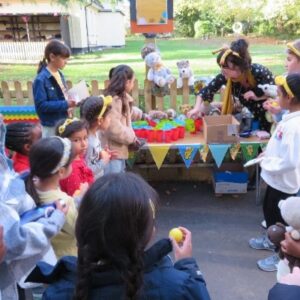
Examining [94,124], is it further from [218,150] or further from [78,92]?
[218,150]

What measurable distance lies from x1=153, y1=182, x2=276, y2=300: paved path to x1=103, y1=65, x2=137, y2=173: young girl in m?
0.89

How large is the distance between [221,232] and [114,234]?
277 centimetres

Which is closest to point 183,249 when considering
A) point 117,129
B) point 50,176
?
point 50,176

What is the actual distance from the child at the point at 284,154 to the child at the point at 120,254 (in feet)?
5.38

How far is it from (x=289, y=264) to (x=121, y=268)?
3.33ft

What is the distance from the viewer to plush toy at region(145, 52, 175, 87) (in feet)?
15.0

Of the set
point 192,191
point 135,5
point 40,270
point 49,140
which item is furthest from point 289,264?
point 135,5

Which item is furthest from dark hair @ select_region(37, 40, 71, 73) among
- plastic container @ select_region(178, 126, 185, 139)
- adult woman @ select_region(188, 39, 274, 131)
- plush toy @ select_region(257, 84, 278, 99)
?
plush toy @ select_region(257, 84, 278, 99)

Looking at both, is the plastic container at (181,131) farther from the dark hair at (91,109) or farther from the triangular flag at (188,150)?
the dark hair at (91,109)

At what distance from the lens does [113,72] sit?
361 cm

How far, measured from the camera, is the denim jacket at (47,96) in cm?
370

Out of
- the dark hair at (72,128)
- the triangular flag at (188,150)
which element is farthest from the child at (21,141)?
the triangular flag at (188,150)

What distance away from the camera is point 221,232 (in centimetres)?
366

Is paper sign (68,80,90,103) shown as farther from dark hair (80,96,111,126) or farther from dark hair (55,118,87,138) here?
dark hair (55,118,87,138)
